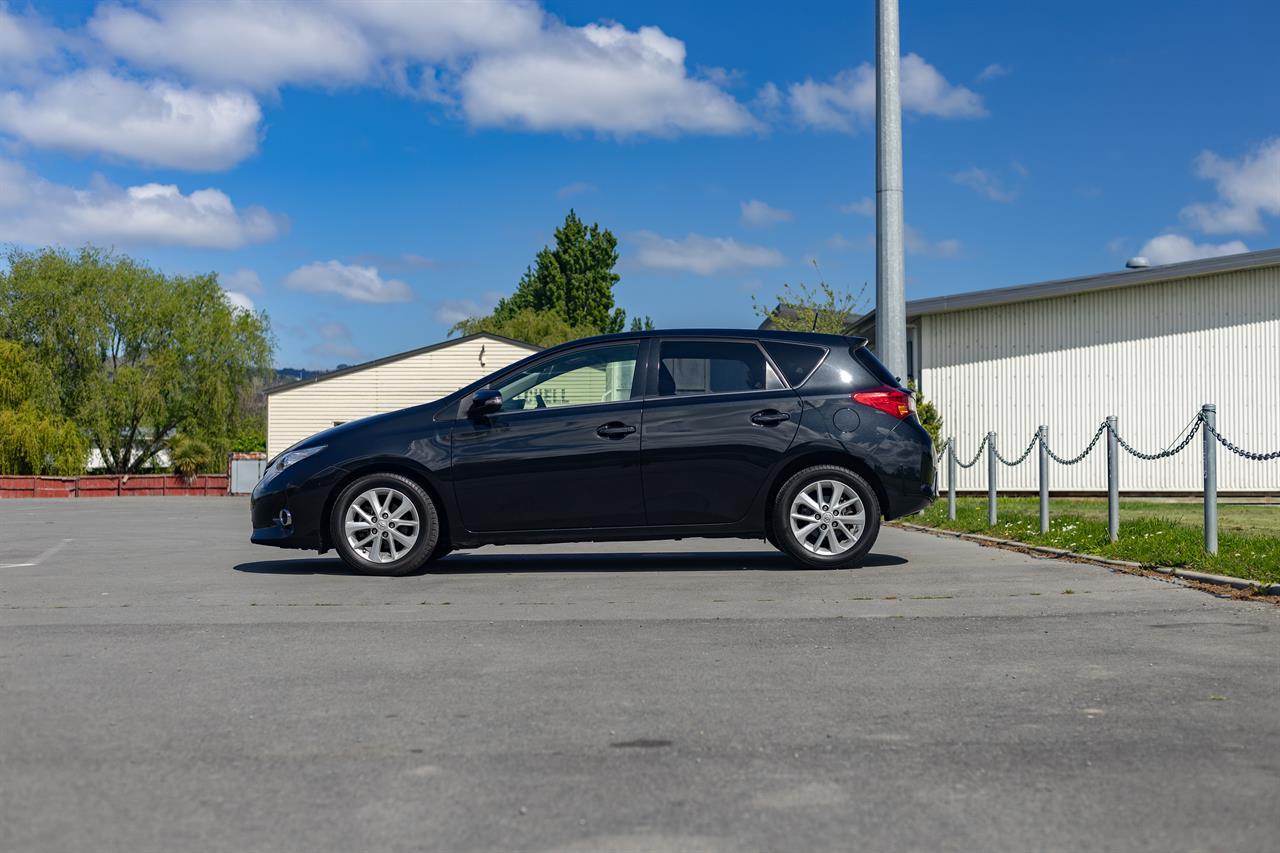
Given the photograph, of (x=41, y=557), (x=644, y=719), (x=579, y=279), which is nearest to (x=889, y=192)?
(x=41, y=557)

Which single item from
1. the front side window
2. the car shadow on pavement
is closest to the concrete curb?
the car shadow on pavement

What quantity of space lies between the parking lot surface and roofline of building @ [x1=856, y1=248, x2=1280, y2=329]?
16.8 m

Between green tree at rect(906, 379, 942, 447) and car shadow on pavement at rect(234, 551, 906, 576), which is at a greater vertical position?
green tree at rect(906, 379, 942, 447)

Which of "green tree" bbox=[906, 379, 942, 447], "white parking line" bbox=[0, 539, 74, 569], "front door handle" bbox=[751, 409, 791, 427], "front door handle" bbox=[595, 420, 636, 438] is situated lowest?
"white parking line" bbox=[0, 539, 74, 569]

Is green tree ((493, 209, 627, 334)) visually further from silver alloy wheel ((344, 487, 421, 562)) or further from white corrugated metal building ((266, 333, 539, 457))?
silver alloy wheel ((344, 487, 421, 562))

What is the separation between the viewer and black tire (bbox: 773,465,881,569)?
965 centimetres

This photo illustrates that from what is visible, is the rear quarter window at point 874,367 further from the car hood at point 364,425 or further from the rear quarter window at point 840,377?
the car hood at point 364,425

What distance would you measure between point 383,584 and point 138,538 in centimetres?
741

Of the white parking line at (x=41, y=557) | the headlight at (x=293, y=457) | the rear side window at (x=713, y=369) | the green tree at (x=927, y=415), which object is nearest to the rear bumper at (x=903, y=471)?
the rear side window at (x=713, y=369)

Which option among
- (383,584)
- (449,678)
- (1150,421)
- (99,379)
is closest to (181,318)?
(99,379)

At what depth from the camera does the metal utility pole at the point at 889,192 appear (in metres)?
18.2

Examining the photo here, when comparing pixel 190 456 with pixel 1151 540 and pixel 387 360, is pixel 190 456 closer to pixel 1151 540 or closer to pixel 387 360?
A: pixel 387 360

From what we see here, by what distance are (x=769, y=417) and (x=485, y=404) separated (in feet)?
6.57

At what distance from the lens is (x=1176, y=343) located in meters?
24.2
